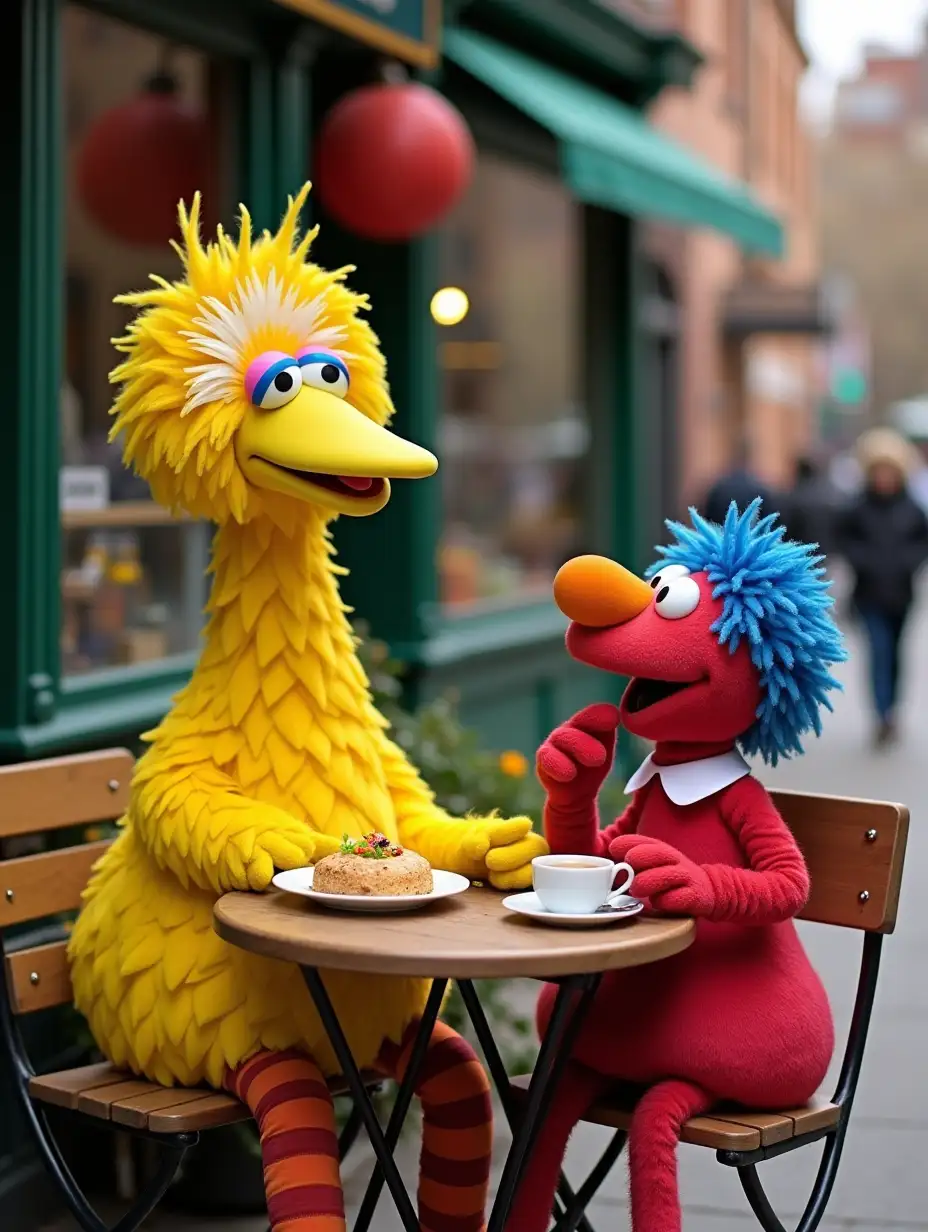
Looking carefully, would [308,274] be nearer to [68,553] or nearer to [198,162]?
[68,553]

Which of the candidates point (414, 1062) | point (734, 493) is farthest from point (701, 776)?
point (734, 493)

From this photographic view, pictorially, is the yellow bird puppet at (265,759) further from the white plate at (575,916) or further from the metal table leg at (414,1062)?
the white plate at (575,916)

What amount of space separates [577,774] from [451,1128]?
2.24 feet

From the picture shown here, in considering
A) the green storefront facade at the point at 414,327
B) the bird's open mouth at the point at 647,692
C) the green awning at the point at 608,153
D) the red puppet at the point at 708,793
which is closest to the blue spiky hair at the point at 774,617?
the red puppet at the point at 708,793

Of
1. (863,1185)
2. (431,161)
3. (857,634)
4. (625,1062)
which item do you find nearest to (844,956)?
(863,1185)

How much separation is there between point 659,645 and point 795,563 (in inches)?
11.2

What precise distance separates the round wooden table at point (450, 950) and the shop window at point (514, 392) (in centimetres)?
495

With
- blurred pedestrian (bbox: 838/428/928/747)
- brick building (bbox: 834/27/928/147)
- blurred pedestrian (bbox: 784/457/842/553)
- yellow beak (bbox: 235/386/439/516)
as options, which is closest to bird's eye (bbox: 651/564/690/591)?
yellow beak (bbox: 235/386/439/516)

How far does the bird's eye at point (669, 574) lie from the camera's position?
11.0 feet

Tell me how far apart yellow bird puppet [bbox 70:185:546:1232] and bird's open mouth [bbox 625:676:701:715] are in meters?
0.30

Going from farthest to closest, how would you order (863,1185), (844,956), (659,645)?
(844,956) < (863,1185) < (659,645)

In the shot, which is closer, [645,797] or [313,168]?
[645,797]

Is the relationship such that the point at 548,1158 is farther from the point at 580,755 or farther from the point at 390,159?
the point at 390,159

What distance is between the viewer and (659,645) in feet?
10.7
